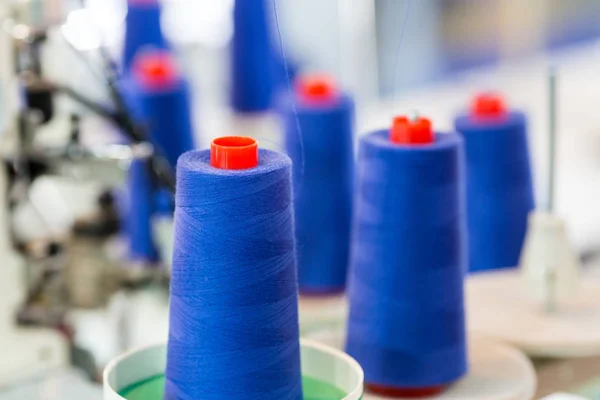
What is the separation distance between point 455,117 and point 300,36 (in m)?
1.00

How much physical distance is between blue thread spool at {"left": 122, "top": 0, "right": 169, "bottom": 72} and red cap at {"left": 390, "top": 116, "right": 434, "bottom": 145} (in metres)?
0.76

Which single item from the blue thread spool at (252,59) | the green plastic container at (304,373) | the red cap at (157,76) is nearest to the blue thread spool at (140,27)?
the blue thread spool at (252,59)

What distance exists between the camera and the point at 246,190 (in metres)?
0.58

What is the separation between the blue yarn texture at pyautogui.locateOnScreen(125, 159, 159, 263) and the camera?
1.05m

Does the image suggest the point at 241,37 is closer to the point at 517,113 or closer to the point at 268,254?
the point at 517,113

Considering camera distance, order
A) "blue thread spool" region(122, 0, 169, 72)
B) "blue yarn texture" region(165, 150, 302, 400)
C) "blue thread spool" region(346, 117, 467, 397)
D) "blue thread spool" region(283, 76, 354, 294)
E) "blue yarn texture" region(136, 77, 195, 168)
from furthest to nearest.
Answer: "blue thread spool" region(122, 0, 169, 72) → "blue yarn texture" region(136, 77, 195, 168) → "blue thread spool" region(283, 76, 354, 294) → "blue thread spool" region(346, 117, 467, 397) → "blue yarn texture" region(165, 150, 302, 400)

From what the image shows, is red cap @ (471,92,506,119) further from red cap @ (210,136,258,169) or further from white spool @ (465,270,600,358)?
red cap @ (210,136,258,169)

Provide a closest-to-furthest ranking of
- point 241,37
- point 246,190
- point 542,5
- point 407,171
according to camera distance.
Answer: point 246,190 → point 407,171 → point 241,37 → point 542,5

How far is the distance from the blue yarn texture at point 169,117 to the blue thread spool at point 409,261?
377mm

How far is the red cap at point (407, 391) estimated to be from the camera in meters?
0.75

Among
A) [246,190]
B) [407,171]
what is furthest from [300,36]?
[246,190]

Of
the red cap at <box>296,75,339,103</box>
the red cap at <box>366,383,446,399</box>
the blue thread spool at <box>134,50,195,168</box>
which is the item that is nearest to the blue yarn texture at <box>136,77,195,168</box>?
the blue thread spool at <box>134,50,195,168</box>

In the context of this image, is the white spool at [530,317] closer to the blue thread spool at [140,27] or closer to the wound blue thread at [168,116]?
the wound blue thread at [168,116]

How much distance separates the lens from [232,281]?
59cm
